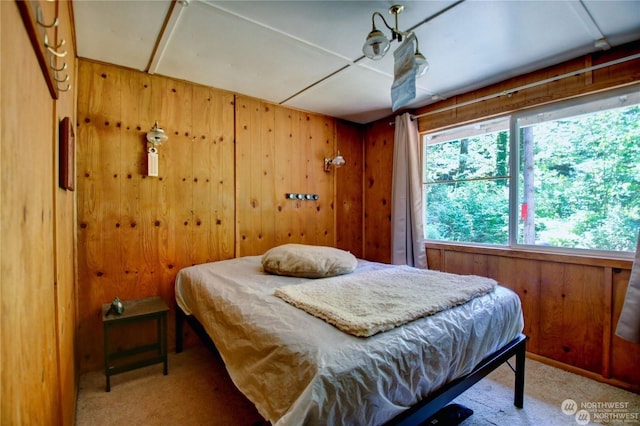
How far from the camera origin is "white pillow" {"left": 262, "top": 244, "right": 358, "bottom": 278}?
2117 mm

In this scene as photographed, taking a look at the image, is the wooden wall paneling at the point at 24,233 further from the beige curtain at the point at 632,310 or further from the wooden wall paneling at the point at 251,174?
the beige curtain at the point at 632,310

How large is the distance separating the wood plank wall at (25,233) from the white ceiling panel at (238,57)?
834 millimetres

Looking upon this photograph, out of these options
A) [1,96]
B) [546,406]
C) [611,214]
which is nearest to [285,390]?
[1,96]

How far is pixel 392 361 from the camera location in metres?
1.09

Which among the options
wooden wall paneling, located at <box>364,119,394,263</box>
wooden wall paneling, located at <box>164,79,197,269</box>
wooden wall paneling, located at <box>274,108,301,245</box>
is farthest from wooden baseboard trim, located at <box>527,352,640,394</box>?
wooden wall paneling, located at <box>164,79,197,269</box>

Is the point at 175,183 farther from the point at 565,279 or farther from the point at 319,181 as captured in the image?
the point at 565,279

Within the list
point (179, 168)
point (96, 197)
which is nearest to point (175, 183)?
point (179, 168)

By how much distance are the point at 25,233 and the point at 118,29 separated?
1729 mm

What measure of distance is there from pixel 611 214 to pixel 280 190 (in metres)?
2.75

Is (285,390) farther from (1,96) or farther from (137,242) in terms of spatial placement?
(137,242)

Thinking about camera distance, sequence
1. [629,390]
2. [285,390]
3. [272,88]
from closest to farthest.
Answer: [285,390]
[629,390]
[272,88]

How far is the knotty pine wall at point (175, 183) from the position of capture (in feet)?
7.47

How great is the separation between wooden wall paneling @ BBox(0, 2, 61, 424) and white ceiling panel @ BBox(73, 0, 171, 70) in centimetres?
95

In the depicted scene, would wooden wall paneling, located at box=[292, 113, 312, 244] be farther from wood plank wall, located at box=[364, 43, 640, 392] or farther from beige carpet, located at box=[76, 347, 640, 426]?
beige carpet, located at box=[76, 347, 640, 426]
